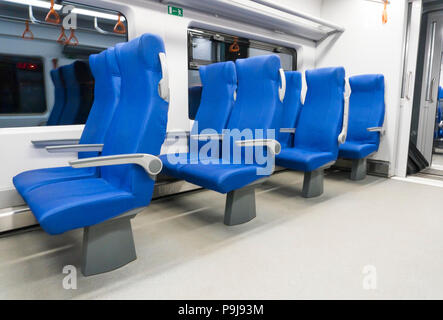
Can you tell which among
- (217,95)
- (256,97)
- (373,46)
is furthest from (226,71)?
(373,46)

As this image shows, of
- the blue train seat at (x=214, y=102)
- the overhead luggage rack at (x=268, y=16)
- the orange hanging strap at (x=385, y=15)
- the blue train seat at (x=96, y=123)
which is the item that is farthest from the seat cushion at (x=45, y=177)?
the orange hanging strap at (x=385, y=15)

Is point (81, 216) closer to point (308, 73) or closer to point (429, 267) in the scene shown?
point (429, 267)

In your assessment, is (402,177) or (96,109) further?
(402,177)

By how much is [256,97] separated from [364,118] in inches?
88.7

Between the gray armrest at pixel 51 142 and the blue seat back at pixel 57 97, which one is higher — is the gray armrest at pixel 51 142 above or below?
below

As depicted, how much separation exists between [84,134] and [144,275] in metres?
1.31

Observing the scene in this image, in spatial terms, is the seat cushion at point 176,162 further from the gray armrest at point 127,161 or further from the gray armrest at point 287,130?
the gray armrest at point 287,130

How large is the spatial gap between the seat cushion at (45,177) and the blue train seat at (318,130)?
188 centimetres

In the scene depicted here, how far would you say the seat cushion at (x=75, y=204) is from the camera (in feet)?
4.51

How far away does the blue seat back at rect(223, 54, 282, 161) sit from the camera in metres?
2.40

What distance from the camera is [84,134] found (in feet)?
7.90

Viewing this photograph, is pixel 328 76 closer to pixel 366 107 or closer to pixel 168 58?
pixel 366 107

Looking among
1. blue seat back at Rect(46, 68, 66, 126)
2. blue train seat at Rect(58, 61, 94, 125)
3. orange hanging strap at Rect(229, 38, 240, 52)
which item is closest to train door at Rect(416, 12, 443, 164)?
orange hanging strap at Rect(229, 38, 240, 52)
